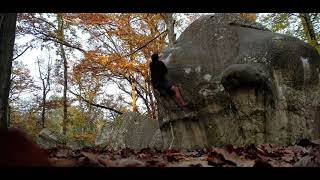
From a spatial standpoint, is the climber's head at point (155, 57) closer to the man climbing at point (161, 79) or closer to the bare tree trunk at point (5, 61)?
the man climbing at point (161, 79)

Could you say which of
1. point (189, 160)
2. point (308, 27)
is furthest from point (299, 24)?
point (189, 160)

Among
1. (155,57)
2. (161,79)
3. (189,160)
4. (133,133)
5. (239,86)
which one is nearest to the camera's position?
(189,160)

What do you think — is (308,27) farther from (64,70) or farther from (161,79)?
(64,70)

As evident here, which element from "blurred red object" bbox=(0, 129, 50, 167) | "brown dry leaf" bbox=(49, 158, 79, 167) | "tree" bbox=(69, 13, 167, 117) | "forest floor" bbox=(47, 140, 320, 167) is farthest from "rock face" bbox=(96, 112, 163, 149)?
"blurred red object" bbox=(0, 129, 50, 167)

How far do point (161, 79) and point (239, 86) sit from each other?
1.75 meters

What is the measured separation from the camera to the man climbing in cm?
838

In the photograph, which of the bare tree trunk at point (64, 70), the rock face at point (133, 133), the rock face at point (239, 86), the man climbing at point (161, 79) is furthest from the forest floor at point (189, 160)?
the bare tree trunk at point (64, 70)

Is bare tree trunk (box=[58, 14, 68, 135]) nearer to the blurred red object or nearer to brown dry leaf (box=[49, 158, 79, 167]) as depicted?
brown dry leaf (box=[49, 158, 79, 167])

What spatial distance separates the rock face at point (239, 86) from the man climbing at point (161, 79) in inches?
13.2

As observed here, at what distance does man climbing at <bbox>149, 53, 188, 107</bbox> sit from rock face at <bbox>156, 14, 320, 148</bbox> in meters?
0.34

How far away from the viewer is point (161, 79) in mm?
8734
